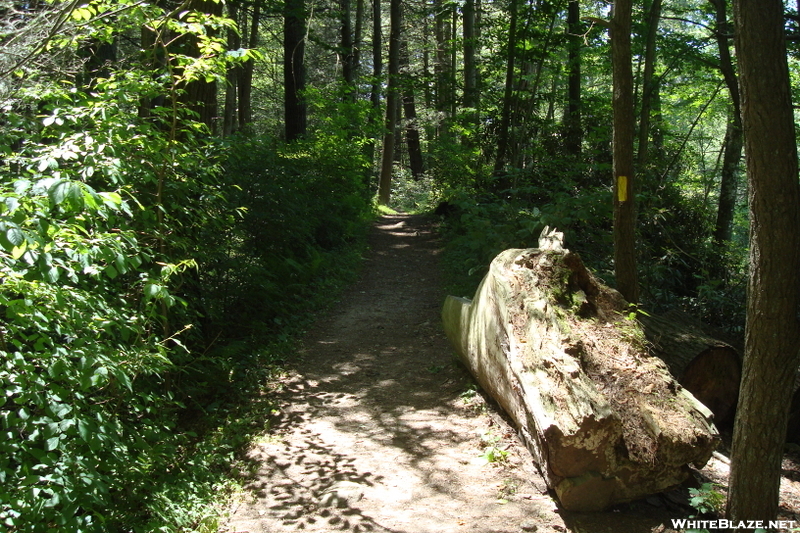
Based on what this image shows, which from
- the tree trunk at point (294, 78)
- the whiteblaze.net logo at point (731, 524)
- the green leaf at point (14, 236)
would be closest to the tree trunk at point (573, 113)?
the tree trunk at point (294, 78)

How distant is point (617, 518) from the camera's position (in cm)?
383

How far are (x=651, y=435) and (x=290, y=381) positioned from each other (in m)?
4.21

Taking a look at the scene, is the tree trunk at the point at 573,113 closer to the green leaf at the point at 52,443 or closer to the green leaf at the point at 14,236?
the green leaf at the point at 52,443

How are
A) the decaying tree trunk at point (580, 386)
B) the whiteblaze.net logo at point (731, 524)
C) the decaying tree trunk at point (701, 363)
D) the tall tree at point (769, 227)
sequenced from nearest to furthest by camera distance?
the tall tree at point (769, 227) → the whiteblaze.net logo at point (731, 524) → the decaying tree trunk at point (580, 386) → the decaying tree trunk at point (701, 363)

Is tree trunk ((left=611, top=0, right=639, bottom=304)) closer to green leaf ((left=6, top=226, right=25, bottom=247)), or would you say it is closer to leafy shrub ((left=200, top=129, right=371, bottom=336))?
leafy shrub ((left=200, top=129, right=371, bottom=336))

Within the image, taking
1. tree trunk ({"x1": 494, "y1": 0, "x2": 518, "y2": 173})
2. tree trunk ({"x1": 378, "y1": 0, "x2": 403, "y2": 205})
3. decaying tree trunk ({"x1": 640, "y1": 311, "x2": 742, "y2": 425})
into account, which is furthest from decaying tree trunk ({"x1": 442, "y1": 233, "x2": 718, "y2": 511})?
tree trunk ({"x1": 378, "y1": 0, "x2": 403, "y2": 205})

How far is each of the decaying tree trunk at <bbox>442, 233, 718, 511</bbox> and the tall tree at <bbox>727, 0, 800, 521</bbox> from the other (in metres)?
0.64

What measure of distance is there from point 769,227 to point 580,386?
158cm

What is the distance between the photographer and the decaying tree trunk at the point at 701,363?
5.76 meters

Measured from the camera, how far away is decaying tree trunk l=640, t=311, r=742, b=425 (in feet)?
18.9

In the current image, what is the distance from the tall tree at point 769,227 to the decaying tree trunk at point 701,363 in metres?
2.25

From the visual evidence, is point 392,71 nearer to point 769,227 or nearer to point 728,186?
point 728,186

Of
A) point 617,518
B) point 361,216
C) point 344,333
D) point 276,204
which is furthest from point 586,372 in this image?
point 361,216

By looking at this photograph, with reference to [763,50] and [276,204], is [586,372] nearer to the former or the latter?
[763,50]
